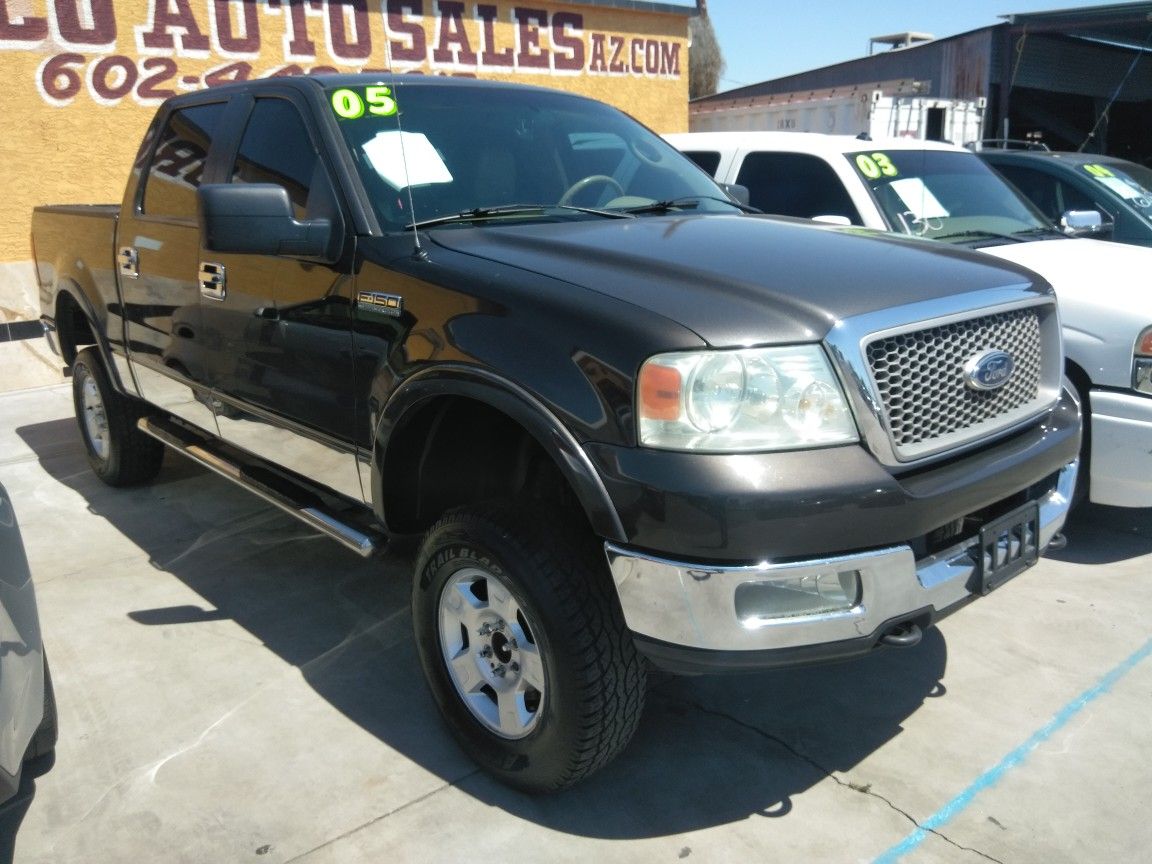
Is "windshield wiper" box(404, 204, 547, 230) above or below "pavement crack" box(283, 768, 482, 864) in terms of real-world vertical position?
above

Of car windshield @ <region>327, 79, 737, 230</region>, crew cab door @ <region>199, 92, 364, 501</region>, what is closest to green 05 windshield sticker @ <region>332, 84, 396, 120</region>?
car windshield @ <region>327, 79, 737, 230</region>

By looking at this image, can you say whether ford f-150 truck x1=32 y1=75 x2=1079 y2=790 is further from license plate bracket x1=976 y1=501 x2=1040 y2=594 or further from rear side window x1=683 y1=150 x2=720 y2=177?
rear side window x1=683 y1=150 x2=720 y2=177

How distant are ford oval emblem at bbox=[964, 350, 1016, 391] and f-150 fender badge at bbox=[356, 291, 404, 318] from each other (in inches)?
60.9

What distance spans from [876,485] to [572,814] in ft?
3.97

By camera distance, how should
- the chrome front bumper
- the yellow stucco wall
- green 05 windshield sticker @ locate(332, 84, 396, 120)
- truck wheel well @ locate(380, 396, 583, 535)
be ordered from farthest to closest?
the yellow stucco wall, green 05 windshield sticker @ locate(332, 84, 396, 120), truck wheel well @ locate(380, 396, 583, 535), the chrome front bumper

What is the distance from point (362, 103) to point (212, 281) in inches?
35.5

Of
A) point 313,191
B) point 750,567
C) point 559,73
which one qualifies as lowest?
point 750,567

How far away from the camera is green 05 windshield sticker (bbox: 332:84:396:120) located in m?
3.49

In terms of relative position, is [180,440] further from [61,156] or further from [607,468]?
[61,156]

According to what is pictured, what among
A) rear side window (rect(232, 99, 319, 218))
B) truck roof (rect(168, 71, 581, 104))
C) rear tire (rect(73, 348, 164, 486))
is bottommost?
rear tire (rect(73, 348, 164, 486))

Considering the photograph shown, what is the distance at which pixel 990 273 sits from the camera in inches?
116

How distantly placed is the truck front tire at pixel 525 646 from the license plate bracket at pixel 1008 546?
909mm

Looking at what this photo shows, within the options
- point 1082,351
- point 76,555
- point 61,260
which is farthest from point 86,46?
point 1082,351

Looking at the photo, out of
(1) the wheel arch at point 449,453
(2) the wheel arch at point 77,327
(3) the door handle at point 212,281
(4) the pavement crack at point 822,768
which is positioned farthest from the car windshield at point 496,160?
(2) the wheel arch at point 77,327
